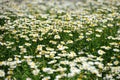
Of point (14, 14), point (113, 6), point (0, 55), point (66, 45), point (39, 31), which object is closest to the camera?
point (0, 55)

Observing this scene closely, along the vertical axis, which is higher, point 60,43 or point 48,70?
point 60,43

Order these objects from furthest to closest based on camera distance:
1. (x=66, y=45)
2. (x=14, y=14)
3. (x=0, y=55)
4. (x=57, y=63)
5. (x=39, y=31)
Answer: (x=14, y=14) → (x=39, y=31) → (x=66, y=45) → (x=0, y=55) → (x=57, y=63)

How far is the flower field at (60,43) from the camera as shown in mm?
4648

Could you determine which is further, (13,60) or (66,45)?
(66,45)

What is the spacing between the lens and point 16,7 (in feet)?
28.3

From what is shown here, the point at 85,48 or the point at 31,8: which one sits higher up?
the point at 31,8

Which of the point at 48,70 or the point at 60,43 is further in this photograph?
the point at 60,43

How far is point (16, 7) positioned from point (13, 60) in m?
3.67

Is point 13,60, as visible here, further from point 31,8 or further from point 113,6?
point 113,6

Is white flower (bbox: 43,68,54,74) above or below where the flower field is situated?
below

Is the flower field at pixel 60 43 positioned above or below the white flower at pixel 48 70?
above

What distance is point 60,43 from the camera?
579cm

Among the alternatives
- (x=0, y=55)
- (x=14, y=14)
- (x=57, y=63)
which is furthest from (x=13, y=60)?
(x=14, y=14)

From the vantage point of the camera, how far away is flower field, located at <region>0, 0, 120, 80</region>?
4648 millimetres
